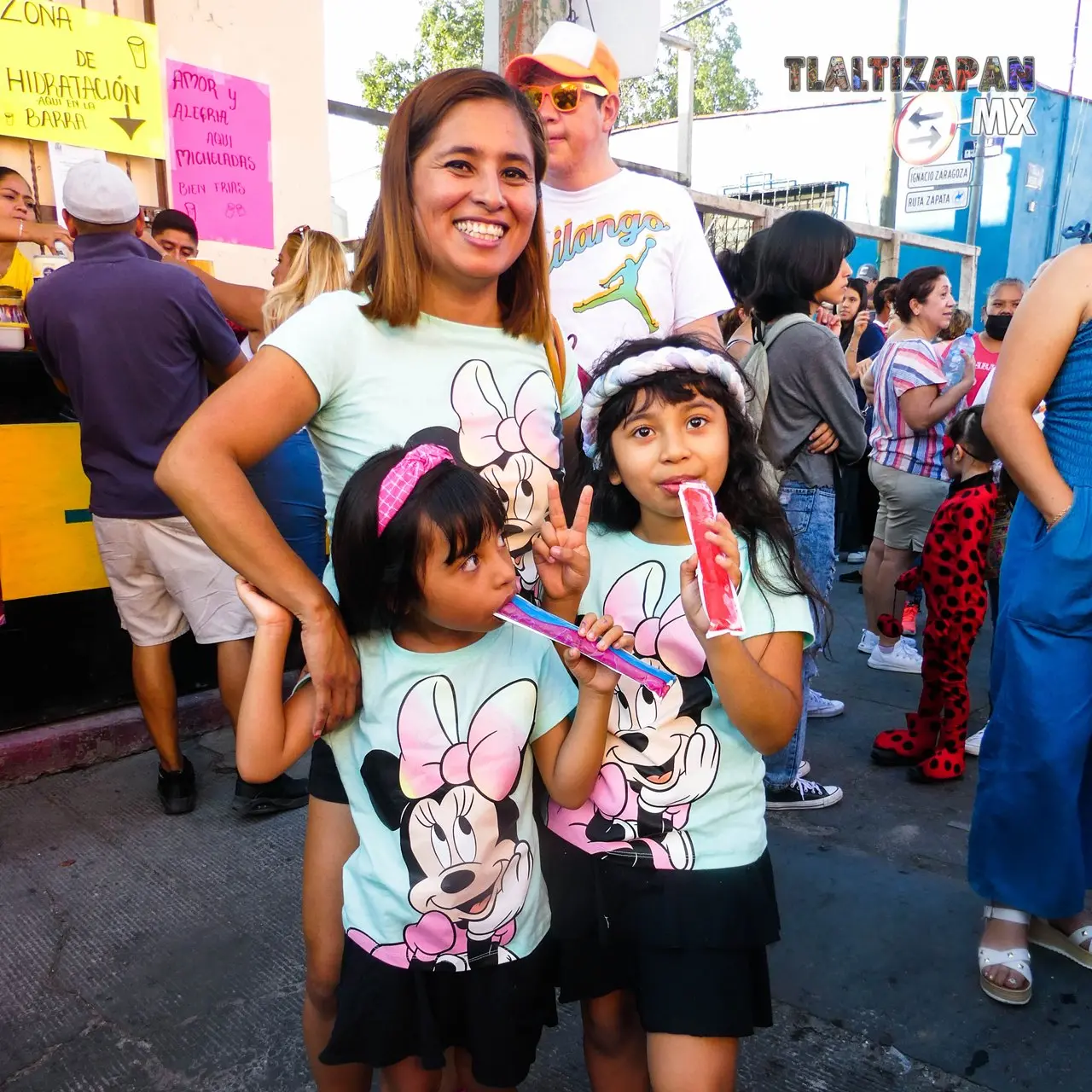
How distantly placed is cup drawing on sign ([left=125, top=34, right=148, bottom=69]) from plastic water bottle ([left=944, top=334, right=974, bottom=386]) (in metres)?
4.48

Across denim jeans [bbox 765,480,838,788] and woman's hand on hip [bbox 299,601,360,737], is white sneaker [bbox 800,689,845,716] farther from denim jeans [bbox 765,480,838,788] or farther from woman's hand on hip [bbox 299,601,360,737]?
woman's hand on hip [bbox 299,601,360,737]

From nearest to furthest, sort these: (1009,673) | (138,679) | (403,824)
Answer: (403,824) → (1009,673) → (138,679)

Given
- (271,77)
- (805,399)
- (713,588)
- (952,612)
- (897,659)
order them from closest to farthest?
(713,588), (805,399), (952,612), (897,659), (271,77)

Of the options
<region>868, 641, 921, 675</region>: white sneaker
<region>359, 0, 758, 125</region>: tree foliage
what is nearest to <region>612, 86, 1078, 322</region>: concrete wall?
<region>359, 0, 758, 125</region>: tree foliage

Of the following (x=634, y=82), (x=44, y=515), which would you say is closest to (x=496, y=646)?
(x=44, y=515)

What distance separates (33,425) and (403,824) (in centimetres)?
297

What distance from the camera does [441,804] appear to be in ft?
4.80

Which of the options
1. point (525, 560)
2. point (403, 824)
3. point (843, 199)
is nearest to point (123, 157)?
point (525, 560)

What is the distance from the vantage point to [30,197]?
4320mm

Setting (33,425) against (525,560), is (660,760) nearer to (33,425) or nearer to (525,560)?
(525,560)

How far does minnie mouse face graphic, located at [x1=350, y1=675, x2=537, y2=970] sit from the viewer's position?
145 cm

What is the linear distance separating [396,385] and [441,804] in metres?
0.68

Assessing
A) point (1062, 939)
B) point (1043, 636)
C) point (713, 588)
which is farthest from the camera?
point (1062, 939)

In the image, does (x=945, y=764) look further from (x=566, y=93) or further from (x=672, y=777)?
(x=566, y=93)
